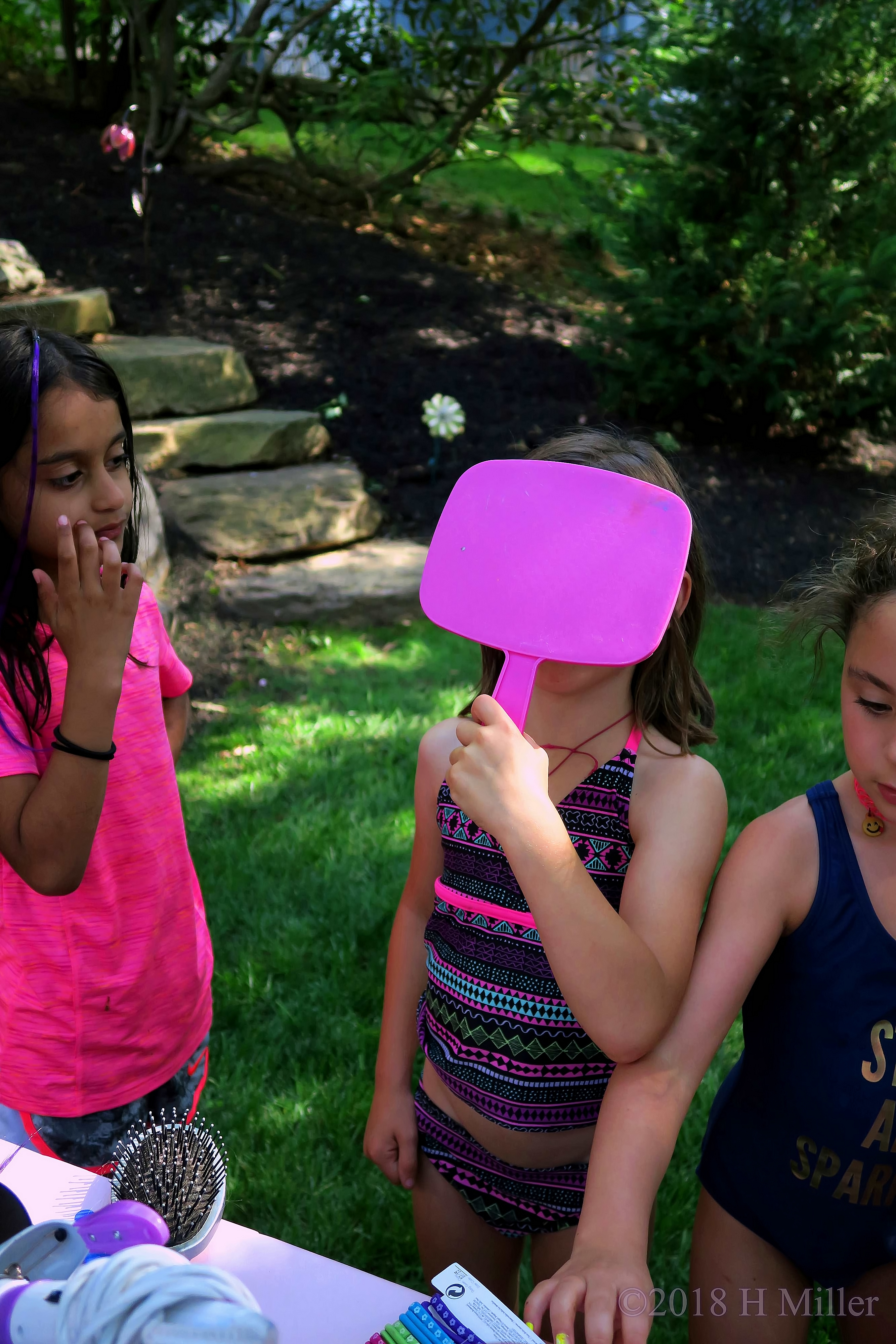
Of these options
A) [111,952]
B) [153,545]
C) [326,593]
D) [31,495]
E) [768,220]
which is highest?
[31,495]

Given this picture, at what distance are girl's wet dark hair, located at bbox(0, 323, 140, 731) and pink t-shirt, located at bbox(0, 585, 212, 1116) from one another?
3 cm

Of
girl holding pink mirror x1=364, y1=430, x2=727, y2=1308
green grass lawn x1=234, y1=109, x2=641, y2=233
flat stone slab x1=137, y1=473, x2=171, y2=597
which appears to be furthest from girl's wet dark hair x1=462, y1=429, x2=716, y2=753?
green grass lawn x1=234, y1=109, x2=641, y2=233

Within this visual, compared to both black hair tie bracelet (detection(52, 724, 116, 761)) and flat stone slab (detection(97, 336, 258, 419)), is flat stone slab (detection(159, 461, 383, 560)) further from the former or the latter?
black hair tie bracelet (detection(52, 724, 116, 761))

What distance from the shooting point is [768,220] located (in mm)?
4832

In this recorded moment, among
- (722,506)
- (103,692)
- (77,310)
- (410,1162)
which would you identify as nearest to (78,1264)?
(103,692)

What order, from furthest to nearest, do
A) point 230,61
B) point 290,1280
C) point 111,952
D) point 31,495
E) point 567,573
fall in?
point 230,61
point 111,952
point 31,495
point 567,573
point 290,1280

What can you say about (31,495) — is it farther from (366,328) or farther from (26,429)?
(366,328)

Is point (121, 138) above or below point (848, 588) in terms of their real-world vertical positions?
below

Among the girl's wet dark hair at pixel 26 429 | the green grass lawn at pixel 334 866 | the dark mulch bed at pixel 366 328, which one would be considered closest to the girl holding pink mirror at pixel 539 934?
the green grass lawn at pixel 334 866

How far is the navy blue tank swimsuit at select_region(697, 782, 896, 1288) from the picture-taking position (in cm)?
103

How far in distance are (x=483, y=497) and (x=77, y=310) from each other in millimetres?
4652

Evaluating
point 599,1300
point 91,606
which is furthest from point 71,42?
Answer: point 599,1300

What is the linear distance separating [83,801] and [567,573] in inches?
22.9

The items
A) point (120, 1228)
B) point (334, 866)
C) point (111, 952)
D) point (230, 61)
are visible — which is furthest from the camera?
point (230, 61)
